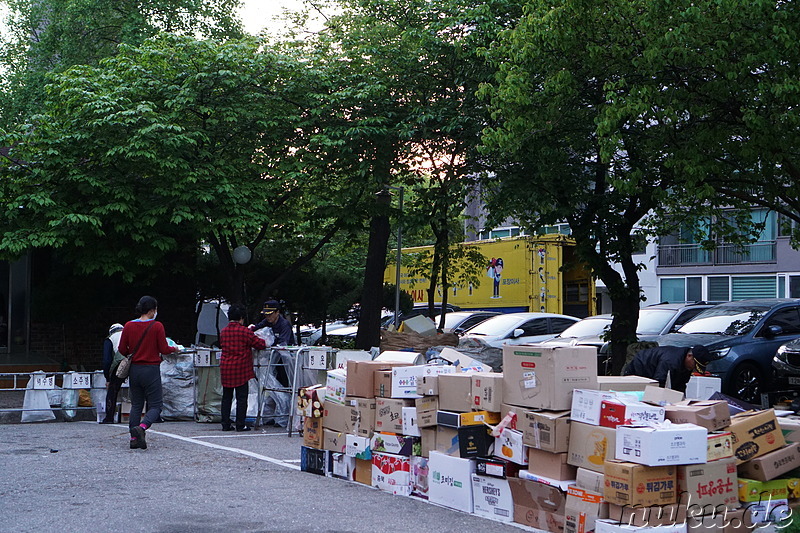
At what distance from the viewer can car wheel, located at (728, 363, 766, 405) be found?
15.0m

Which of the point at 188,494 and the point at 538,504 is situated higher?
the point at 538,504

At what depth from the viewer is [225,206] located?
17.9 m

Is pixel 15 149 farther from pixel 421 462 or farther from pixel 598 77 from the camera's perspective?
pixel 421 462

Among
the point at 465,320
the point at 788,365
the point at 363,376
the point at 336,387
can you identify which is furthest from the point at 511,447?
the point at 465,320

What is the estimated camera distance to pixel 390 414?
830cm

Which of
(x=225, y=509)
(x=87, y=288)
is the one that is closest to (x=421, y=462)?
(x=225, y=509)

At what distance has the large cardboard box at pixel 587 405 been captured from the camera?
6.61 metres

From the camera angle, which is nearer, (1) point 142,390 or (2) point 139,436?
(2) point 139,436

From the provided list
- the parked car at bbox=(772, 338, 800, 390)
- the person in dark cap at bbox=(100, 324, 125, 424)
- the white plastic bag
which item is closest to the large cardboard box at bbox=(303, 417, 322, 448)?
the person in dark cap at bbox=(100, 324, 125, 424)

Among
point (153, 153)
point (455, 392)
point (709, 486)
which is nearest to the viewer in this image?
point (709, 486)

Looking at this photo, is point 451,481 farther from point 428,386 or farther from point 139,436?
point 139,436

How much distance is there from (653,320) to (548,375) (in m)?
11.8

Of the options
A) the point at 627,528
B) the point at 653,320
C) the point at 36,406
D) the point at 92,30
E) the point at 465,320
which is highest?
the point at 92,30

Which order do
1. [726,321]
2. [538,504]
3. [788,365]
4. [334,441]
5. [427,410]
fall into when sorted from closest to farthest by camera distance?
[538,504], [427,410], [334,441], [788,365], [726,321]
